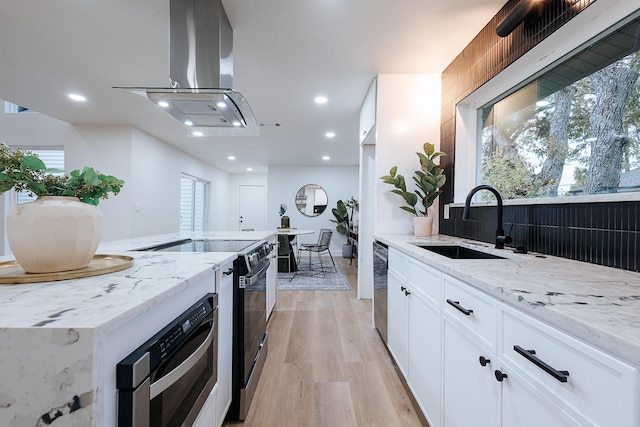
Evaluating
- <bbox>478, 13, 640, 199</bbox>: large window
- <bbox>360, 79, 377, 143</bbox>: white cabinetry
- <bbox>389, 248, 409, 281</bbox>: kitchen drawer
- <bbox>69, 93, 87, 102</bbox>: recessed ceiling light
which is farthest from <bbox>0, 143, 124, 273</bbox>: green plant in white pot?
<bbox>69, 93, 87, 102</bbox>: recessed ceiling light

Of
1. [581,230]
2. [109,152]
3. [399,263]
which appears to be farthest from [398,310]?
[109,152]

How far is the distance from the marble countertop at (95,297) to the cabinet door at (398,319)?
127 centimetres

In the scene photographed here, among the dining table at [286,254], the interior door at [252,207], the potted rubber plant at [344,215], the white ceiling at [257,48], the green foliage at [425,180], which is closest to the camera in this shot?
the white ceiling at [257,48]

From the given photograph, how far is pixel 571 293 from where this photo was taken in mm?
770

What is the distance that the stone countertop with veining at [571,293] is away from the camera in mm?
541

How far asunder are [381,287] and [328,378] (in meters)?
0.82

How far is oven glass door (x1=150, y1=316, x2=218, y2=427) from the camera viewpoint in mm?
757

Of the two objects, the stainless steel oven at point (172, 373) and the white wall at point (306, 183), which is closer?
the stainless steel oven at point (172, 373)

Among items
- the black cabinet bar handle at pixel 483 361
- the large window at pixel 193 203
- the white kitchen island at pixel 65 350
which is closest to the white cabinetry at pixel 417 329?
the black cabinet bar handle at pixel 483 361

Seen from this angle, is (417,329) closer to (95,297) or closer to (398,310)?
(398,310)

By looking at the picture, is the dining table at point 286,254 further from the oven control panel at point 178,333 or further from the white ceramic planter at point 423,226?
the oven control panel at point 178,333

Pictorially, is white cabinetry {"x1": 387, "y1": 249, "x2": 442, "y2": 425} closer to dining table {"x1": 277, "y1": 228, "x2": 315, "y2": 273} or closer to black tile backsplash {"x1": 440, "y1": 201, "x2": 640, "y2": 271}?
black tile backsplash {"x1": 440, "y1": 201, "x2": 640, "y2": 271}

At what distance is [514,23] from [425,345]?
5.89ft

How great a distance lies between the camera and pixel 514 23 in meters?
1.60
